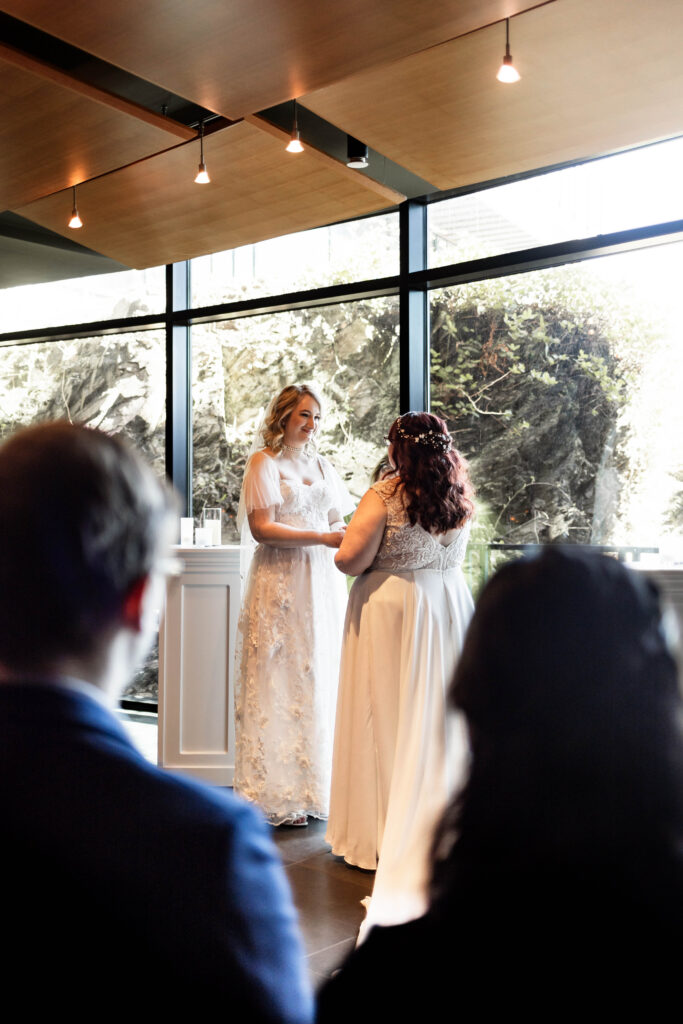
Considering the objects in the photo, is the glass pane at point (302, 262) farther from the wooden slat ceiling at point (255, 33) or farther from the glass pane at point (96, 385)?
the wooden slat ceiling at point (255, 33)

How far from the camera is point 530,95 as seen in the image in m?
3.75

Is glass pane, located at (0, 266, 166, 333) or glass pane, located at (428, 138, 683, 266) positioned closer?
glass pane, located at (428, 138, 683, 266)

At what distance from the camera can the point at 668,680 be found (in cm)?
72

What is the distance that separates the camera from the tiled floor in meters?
2.96

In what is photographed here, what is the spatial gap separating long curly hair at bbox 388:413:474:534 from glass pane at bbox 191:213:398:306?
2.36 m

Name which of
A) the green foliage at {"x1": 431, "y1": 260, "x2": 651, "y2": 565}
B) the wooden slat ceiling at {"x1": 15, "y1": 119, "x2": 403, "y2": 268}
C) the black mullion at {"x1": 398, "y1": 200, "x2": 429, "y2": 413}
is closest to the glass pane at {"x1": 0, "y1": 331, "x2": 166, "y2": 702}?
the wooden slat ceiling at {"x1": 15, "y1": 119, "x2": 403, "y2": 268}

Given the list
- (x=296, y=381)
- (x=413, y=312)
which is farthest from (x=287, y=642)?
(x=296, y=381)

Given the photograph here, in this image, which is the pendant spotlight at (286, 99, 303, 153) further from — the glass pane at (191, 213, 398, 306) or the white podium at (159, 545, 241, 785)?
the white podium at (159, 545, 241, 785)

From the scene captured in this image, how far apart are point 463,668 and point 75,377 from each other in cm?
681

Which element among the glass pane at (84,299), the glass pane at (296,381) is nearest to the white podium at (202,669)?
the glass pane at (296,381)

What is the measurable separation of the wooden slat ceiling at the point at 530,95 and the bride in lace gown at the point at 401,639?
137cm

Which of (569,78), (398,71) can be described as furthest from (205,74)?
(569,78)

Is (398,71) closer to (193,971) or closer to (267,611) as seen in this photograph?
(267,611)

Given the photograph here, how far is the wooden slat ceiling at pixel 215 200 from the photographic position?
4.60m
